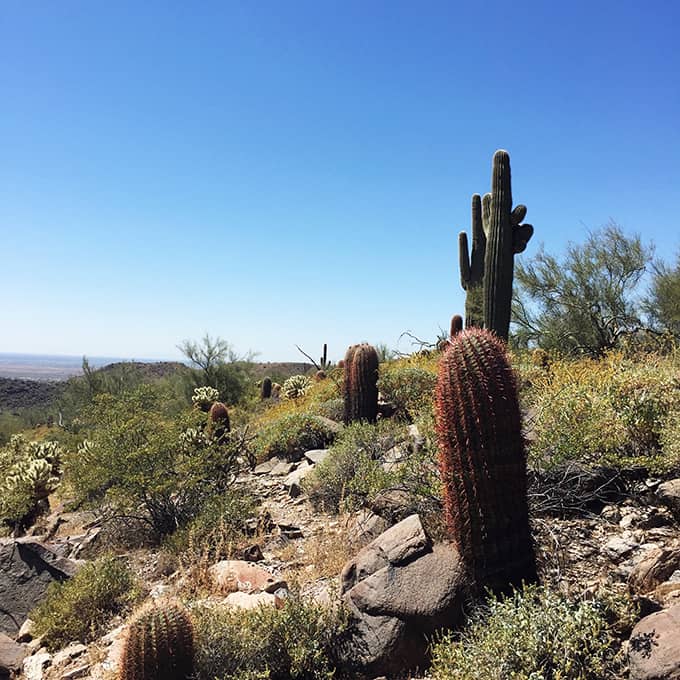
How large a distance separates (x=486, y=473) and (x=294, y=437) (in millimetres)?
6681

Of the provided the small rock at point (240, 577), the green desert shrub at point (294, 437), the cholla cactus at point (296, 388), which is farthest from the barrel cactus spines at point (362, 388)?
the cholla cactus at point (296, 388)

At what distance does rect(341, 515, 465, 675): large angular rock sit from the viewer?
Answer: 4027 mm

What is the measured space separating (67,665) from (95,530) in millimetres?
3715

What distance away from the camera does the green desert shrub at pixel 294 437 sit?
10.6 m

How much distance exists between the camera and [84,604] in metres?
5.54

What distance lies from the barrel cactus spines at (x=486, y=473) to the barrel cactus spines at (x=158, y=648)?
6.84ft

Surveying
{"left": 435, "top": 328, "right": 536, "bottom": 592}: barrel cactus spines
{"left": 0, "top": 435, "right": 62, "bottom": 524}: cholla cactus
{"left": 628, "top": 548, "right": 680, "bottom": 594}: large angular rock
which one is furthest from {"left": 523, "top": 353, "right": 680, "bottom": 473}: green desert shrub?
{"left": 0, "top": 435, "right": 62, "bottom": 524}: cholla cactus

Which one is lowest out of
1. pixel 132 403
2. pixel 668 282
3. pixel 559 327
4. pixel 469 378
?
pixel 132 403

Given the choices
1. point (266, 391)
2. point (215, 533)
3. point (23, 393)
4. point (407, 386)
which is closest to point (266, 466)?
point (407, 386)

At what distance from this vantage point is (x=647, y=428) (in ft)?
19.5

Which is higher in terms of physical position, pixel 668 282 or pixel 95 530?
pixel 668 282

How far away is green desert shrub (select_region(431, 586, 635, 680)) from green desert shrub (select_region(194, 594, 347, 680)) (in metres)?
0.81

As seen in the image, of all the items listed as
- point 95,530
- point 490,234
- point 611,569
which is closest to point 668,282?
point 490,234

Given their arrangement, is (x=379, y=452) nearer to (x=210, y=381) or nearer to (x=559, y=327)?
(x=559, y=327)
